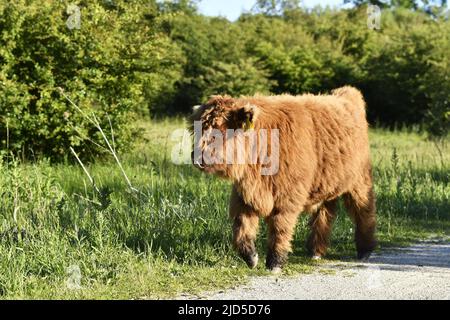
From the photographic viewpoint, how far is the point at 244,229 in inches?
280

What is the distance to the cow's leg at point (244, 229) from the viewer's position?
711 cm

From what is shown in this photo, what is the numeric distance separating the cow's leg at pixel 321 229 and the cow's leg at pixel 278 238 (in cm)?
93

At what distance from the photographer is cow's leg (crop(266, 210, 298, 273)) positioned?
7160mm

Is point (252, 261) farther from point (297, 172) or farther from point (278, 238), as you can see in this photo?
point (297, 172)

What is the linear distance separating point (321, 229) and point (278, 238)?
115cm

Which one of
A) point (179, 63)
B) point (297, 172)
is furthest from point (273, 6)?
point (297, 172)

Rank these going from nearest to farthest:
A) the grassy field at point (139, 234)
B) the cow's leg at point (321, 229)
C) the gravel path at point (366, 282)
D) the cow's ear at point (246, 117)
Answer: the gravel path at point (366, 282) → the grassy field at point (139, 234) → the cow's ear at point (246, 117) → the cow's leg at point (321, 229)

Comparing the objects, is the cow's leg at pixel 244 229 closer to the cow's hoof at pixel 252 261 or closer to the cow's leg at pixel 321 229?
the cow's hoof at pixel 252 261

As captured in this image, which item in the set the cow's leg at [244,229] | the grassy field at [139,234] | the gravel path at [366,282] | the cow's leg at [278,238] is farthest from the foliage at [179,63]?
the gravel path at [366,282]

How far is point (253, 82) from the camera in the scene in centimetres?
2595

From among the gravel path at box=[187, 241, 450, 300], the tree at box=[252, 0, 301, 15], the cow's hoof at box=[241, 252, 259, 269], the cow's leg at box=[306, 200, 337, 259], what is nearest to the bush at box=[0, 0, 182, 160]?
the cow's leg at box=[306, 200, 337, 259]

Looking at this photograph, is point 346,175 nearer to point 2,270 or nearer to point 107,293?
point 107,293

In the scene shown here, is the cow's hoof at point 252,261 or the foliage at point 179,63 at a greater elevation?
the foliage at point 179,63

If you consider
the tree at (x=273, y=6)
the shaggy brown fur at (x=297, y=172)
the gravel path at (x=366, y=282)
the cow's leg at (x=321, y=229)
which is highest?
the tree at (x=273, y=6)
